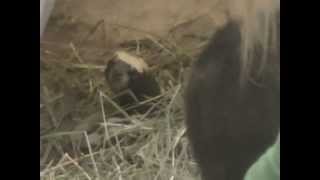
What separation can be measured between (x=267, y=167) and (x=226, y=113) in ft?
0.42

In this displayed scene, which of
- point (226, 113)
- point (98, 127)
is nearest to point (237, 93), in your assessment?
point (226, 113)

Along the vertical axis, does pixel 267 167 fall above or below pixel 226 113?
below

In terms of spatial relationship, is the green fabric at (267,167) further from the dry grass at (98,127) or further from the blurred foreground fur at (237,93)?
the dry grass at (98,127)

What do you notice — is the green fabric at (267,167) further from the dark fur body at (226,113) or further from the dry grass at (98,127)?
the dry grass at (98,127)

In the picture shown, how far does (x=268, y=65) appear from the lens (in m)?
1.11

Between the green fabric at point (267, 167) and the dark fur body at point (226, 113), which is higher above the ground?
the dark fur body at point (226, 113)

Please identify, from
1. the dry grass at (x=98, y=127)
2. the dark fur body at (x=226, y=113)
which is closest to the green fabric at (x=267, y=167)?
the dark fur body at (x=226, y=113)

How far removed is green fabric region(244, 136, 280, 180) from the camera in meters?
1.10

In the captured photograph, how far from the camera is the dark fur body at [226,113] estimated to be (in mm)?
1097

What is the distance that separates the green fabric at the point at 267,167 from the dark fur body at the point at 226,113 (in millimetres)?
10

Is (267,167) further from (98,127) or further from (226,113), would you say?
(98,127)

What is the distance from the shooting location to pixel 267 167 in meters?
1.11
